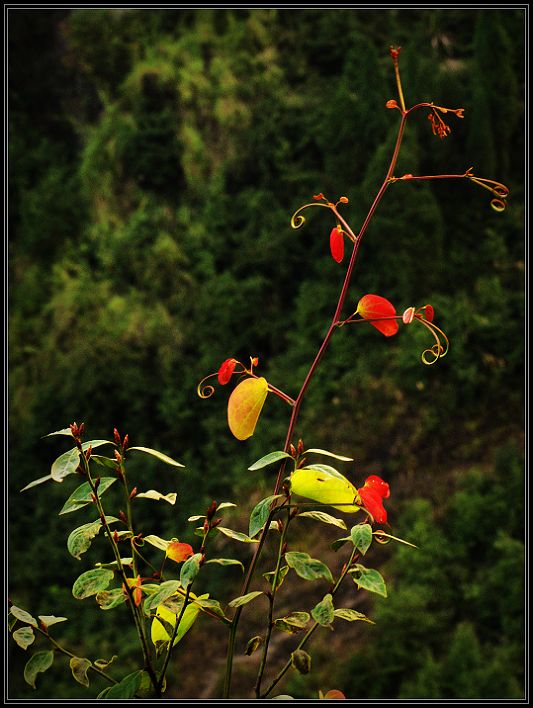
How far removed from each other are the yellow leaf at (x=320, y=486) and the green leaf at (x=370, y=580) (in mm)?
35

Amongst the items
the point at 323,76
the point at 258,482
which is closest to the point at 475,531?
the point at 258,482

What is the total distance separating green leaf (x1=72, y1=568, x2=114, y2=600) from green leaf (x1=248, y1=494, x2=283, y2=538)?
0.08m

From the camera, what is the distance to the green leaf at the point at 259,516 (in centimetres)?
34

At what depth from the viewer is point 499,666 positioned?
2.11 meters

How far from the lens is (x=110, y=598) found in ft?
1.29

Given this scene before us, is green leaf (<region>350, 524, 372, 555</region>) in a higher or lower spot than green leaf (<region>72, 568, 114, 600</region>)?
higher

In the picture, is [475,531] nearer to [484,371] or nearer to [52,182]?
[484,371]

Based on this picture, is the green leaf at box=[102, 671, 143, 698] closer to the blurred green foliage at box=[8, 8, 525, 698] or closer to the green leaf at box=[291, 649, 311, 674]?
the green leaf at box=[291, 649, 311, 674]

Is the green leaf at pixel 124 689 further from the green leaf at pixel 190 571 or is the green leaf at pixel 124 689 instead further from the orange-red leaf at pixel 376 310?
the orange-red leaf at pixel 376 310

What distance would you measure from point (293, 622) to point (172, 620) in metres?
0.06

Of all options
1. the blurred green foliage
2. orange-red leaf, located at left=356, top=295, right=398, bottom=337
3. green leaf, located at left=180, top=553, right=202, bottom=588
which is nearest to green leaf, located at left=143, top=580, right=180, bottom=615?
green leaf, located at left=180, top=553, right=202, bottom=588

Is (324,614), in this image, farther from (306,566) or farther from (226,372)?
(226,372)

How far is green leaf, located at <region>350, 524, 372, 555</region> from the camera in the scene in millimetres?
342

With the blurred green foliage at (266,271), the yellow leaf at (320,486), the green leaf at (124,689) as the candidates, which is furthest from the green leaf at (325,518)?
the blurred green foliage at (266,271)
